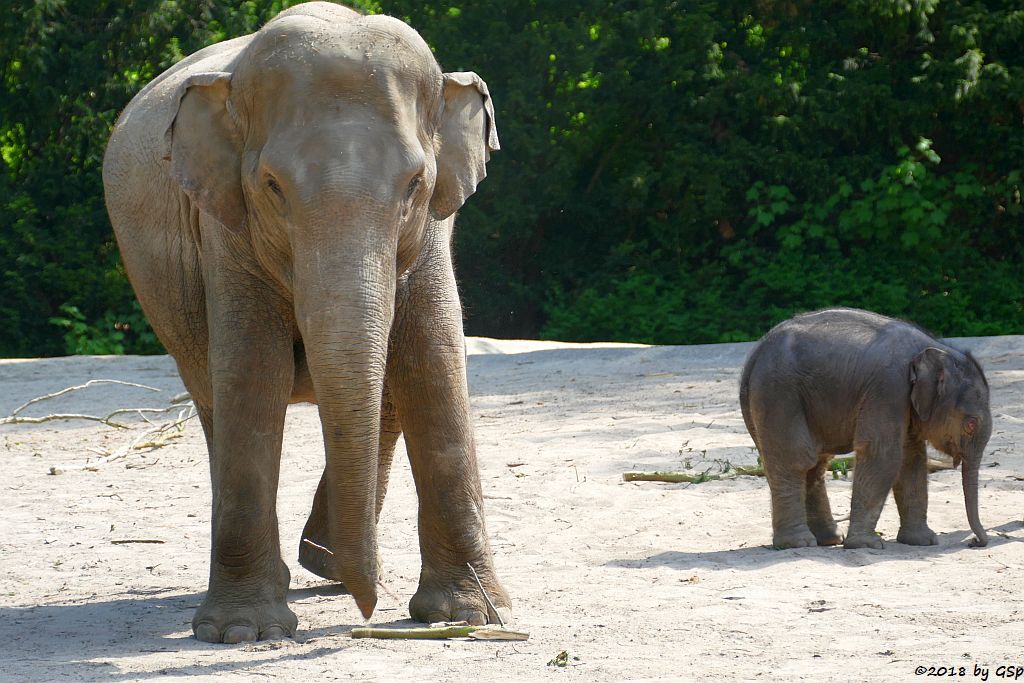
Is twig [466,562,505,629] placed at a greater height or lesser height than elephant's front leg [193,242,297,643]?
lesser

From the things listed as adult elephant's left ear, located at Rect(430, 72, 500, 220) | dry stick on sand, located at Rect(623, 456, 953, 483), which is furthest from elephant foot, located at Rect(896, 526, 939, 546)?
adult elephant's left ear, located at Rect(430, 72, 500, 220)

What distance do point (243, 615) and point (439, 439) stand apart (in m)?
0.79

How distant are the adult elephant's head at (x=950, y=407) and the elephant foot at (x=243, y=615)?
2714mm

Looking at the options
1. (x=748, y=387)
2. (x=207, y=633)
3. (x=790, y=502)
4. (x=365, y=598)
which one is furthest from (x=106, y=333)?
(x=365, y=598)

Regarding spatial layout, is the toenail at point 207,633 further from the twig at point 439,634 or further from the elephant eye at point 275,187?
the elephant eye at point 275,187

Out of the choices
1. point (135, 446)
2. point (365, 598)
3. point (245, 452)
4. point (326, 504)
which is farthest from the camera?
point (135, 446)

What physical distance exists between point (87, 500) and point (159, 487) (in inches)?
18.6

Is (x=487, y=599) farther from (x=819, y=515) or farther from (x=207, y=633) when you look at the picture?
(x=819, y=515)

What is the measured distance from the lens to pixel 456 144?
14.1 ft

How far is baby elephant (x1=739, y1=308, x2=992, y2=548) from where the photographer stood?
5.61 m

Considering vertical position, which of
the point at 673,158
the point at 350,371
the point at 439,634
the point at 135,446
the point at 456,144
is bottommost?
the point at 135,446

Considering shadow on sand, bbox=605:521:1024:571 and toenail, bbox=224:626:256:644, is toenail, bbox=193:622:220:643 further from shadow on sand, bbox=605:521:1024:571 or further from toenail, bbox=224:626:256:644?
shadow on sand, bbox=605:521:1024:571

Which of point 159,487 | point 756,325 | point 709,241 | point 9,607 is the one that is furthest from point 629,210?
point 9,607

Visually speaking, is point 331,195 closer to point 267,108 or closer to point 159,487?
point 267,108
